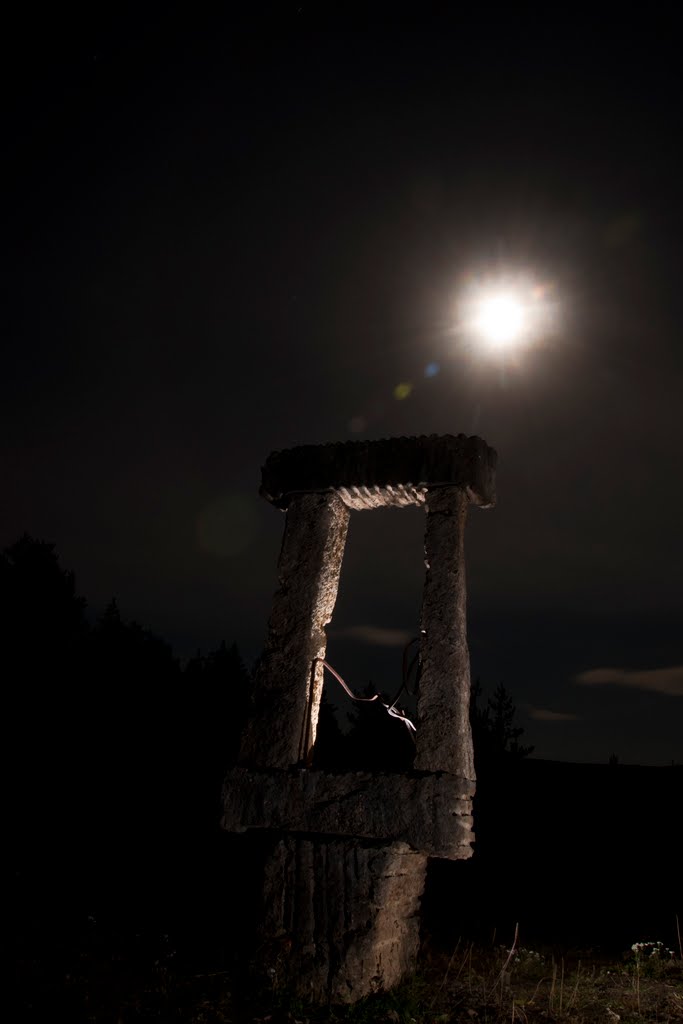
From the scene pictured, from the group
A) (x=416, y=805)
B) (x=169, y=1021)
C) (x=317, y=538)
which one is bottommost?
(x=169, y=1021)

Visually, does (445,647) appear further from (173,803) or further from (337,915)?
(173,803)

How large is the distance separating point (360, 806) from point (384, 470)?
2.70 meters

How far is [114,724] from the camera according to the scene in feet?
44.0

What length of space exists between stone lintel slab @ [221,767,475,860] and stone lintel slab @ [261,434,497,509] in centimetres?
235

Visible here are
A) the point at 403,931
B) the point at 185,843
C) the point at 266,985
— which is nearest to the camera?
the point at 266,985

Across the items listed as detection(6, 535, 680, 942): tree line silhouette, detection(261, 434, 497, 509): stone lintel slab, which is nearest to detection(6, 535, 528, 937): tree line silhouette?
detection(6, 535, 680, 942): tree line silhouette

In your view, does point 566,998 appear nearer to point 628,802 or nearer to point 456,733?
point 456,733

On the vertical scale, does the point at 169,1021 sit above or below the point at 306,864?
below

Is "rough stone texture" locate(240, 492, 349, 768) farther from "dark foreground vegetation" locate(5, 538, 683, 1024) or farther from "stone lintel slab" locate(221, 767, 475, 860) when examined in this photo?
"dark foreground vegetation" locate(5, 538, 683, 1024)

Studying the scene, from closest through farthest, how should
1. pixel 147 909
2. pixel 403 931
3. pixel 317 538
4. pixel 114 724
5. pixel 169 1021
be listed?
pixel 169 1021
pixel 403 931
pixel 317 538
pixel 147 909
pixel 114 724

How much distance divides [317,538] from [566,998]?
4.08 m

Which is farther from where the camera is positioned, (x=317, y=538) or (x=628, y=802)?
(x=628, y=802)

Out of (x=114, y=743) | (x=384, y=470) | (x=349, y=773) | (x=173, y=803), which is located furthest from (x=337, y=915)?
(x=114, y=743)

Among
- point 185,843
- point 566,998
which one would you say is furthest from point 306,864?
point 185,843
